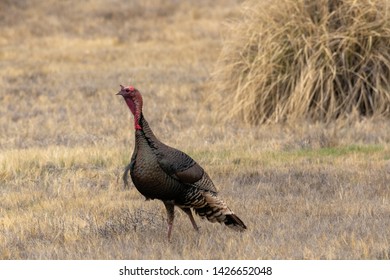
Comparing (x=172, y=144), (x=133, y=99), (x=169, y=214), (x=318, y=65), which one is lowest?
(x=172, y=144)

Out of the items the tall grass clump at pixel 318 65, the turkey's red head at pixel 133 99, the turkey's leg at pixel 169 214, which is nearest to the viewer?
the turkey's red head at pixel 133 99

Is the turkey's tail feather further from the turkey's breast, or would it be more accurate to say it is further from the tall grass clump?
the tall grass clump

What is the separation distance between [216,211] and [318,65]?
6930mm

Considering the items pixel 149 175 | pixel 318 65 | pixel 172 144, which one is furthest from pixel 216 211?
pixel 318 65

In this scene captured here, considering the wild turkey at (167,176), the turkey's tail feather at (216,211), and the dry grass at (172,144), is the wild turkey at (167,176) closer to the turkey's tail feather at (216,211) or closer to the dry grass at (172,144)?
the turkey's tail feather at (216,211)

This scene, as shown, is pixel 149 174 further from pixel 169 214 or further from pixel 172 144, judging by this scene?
pixel 172 144

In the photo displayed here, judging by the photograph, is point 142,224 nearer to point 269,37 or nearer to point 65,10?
point 269,37

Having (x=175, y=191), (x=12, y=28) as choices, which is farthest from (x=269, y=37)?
(x=12, y=28)

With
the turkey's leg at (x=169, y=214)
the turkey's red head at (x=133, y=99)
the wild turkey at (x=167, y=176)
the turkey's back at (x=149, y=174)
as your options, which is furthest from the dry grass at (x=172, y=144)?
the turkey's red head at (x=133, y=99)

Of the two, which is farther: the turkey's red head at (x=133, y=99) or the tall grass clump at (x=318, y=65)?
the tall grass clump at (x=318, y=65)

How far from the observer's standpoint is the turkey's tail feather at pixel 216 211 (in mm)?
7105

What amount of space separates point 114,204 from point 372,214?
2.30m

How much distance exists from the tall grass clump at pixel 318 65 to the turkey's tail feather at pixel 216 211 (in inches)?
249

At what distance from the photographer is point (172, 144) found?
12.2 meters
